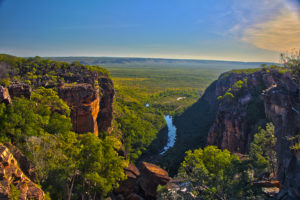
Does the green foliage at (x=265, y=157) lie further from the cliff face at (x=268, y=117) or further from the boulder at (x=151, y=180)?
the boulder at (x=151, y=180)

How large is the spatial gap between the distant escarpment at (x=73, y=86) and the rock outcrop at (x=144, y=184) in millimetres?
13798

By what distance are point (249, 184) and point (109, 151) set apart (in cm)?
1457

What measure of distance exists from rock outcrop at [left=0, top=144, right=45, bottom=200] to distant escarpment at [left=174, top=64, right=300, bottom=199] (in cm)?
1732

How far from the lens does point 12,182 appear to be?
1318 cm

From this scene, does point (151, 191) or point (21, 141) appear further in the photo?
point (151, 191)

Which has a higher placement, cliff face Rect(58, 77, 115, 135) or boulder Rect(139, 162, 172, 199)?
cliff face Rect(58, 77, 115, 135)

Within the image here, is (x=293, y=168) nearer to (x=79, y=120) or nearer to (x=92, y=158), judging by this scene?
(x=92, y=158)

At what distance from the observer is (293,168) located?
1464cm

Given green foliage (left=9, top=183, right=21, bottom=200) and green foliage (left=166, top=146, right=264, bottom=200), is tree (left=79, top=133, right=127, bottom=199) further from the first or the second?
green foliage (left=9, top=183, right=21, bottom=200)

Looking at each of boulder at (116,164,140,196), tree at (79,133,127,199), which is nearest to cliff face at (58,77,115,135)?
boulder at (116,164,140,196)

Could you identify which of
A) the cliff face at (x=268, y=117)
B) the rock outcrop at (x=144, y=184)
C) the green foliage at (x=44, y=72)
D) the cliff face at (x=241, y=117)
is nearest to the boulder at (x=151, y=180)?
the rock outcrop at (x=144, y=184)

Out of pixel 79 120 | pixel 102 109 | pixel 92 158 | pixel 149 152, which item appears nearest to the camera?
pixel 92 158

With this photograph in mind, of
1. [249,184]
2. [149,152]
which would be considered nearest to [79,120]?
[249,184]

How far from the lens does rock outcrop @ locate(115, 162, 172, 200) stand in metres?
25.3
